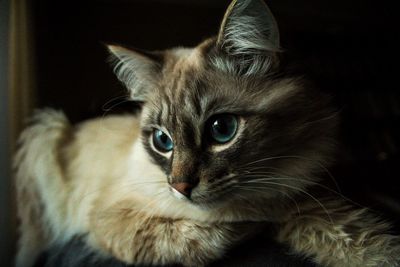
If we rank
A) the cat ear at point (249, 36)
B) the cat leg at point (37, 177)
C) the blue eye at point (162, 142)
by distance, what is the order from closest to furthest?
the cat ear at point (249, 36) → the blue eye at point (162, 142) → the cat leg at point (37, 177)

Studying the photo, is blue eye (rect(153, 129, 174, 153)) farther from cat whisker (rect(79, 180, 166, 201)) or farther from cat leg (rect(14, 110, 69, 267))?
cat leg (rect(14, 110, 69, 267))

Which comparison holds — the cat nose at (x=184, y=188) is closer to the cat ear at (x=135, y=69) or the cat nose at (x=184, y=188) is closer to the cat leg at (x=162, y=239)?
the cat leg at (x=162, y=239)

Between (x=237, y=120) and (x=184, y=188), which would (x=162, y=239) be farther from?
(x=237, y=120)

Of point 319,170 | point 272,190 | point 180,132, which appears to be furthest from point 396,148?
point 180,132

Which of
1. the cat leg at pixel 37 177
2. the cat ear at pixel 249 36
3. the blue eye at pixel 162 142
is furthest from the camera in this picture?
the cat leg at pixel 37 177

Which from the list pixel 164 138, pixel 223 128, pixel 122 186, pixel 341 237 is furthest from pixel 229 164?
pixel 122 186

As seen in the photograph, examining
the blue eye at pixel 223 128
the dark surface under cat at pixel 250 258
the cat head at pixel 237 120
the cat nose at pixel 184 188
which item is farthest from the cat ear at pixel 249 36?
the dark surface under cat at pixel 250 258

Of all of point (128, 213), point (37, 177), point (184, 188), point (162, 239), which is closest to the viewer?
point (184, 188)

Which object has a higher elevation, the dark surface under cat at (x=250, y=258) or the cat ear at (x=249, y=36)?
the cat ear at (x=249, y=36)
